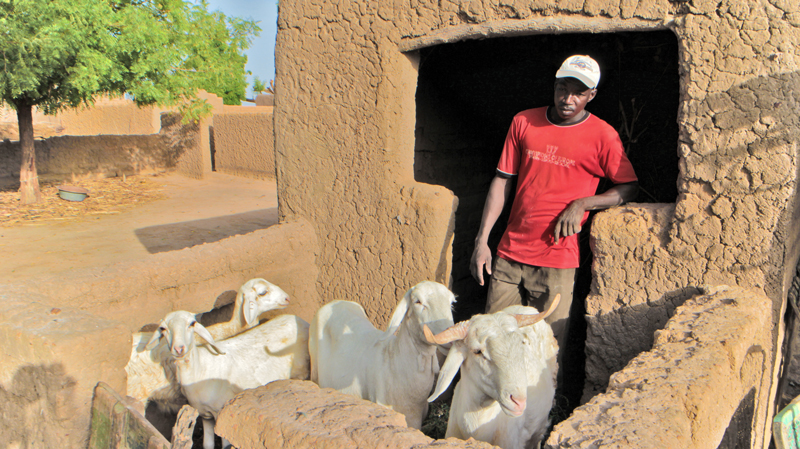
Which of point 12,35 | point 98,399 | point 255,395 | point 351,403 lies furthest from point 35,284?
point 12,35

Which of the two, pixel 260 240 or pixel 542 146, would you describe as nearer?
pixel 542 146

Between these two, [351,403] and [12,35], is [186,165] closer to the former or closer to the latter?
[12,35]

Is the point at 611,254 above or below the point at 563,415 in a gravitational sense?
above

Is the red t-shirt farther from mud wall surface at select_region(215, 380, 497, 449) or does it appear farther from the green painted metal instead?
mud wall surface at select_region(215, 380, 497, 449)

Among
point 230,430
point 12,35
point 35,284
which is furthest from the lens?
point 12,35

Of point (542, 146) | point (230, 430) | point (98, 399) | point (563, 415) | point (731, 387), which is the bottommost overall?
point (563, 415)

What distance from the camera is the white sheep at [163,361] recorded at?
12.1ft

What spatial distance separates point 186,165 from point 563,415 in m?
15.0

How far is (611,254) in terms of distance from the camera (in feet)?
11.5

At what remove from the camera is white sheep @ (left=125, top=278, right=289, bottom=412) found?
3680 mm

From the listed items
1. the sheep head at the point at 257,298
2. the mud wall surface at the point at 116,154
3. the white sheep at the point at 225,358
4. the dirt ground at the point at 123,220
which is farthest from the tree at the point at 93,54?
the white sheep at the point at 225,358

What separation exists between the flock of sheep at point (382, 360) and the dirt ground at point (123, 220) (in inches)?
139

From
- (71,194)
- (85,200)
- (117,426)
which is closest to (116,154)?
(85,200)

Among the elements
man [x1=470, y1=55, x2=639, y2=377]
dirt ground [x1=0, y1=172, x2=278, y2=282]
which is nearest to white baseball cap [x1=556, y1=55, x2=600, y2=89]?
man [x1=470, y1=55, x2=639, y2=377]
